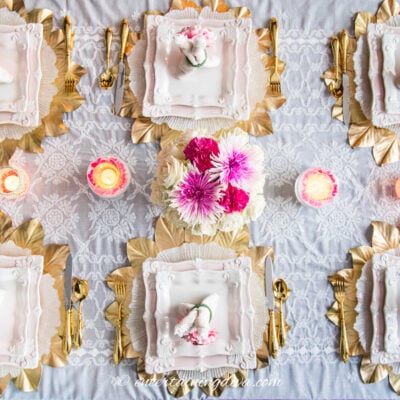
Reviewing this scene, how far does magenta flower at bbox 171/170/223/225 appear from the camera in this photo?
2.54 feet

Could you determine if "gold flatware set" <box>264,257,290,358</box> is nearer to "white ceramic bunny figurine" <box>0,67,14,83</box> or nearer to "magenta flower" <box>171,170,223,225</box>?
"magenta flower" <box>171,170,223,225</box>

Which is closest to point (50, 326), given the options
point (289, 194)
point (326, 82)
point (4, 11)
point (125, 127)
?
point (125, 127)

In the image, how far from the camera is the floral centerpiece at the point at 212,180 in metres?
0.77

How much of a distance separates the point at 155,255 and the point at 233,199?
331 mm

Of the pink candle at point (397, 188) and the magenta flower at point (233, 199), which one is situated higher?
the pink candle at point (397, 188)

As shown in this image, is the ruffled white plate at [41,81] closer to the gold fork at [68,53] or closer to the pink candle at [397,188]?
the gold fork at [68,53]

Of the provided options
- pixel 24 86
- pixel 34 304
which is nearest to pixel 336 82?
pixel 24 86

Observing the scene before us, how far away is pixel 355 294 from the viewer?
104cm

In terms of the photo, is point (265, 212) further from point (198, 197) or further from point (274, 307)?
point (198, 197)

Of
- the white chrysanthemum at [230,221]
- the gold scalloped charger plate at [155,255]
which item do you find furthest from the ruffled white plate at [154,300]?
the white chrysanthemum at [230,221]

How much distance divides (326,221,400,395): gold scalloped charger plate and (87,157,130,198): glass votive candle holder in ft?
1.66

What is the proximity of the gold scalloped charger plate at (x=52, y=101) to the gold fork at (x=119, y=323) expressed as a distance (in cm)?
35

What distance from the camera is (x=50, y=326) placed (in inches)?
40.0

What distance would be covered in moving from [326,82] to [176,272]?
548 mm
